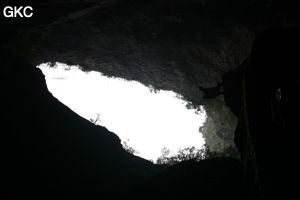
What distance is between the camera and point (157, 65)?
19094mm

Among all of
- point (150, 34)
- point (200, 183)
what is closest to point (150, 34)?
point (150, 34)

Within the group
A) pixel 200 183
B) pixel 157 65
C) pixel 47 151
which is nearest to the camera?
pixel 200 183

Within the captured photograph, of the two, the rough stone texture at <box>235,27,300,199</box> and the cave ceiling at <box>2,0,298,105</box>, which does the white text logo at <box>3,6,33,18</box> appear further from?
the rough stone texture at <box>235,27,300,199</box>

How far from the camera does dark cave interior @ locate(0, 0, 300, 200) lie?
6.26m

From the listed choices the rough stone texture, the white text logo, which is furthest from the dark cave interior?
the white text logo

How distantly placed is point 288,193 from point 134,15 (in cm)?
1276

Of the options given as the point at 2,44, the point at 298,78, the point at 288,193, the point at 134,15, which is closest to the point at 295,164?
the point at 288,193

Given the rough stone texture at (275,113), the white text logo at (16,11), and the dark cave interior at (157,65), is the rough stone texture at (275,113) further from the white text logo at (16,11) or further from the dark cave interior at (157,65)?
the white text logo at (16,11)

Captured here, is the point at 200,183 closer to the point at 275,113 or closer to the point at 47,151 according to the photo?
the point at 275,113

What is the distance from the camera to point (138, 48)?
17.1 metres

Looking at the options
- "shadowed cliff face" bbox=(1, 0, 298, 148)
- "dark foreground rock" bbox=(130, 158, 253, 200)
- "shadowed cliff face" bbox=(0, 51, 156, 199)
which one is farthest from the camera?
"shadowed cliff face" bbox=(1, 0, 298, 148)

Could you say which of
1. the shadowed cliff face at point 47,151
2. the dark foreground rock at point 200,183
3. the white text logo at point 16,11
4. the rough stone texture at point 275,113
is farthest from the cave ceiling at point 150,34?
the dark foreground rock at point 200,183

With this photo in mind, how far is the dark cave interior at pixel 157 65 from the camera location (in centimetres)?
626

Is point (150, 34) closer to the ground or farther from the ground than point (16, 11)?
farther from the ground
